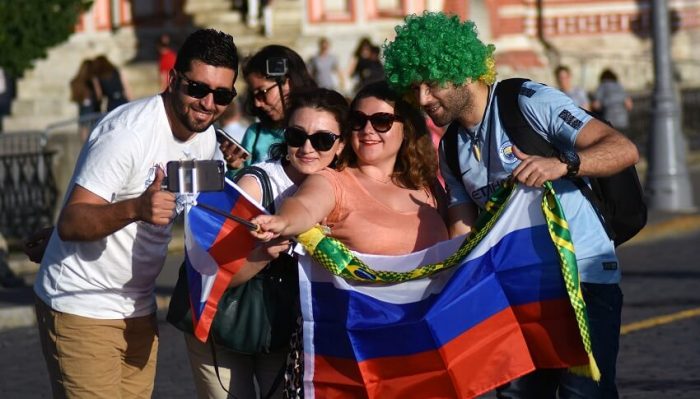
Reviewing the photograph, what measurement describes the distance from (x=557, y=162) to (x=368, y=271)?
2.55ft

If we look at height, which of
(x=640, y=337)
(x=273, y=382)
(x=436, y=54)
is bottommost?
(x=640, y=337)

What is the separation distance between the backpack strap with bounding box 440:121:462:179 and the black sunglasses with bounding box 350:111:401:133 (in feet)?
0.76

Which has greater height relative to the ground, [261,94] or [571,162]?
[261,94]

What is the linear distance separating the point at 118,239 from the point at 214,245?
1.28 ft

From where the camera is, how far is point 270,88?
735cm

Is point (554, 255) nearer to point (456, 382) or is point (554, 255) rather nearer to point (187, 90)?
point (456, 382)

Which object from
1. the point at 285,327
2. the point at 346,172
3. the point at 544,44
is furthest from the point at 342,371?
the point at 544,44

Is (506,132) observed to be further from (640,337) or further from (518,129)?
(640,337)

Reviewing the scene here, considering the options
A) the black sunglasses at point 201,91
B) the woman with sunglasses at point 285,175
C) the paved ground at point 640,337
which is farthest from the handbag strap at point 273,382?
the paved ground at point 640,337

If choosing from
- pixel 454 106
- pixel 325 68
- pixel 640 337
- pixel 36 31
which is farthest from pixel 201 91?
pixel 325 68

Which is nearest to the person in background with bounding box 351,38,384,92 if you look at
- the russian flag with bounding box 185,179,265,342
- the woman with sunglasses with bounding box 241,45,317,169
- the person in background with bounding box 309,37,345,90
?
the person in background with bounding box 309,37,345,90

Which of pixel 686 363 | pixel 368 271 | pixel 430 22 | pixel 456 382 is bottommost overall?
pixel 686 363

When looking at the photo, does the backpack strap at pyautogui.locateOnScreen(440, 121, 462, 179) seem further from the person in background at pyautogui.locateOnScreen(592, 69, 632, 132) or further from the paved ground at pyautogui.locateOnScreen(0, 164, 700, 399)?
the person in background at pyautogui.locateOnScreen(592, 69, 632, 132)

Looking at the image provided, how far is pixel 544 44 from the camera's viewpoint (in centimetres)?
3659
